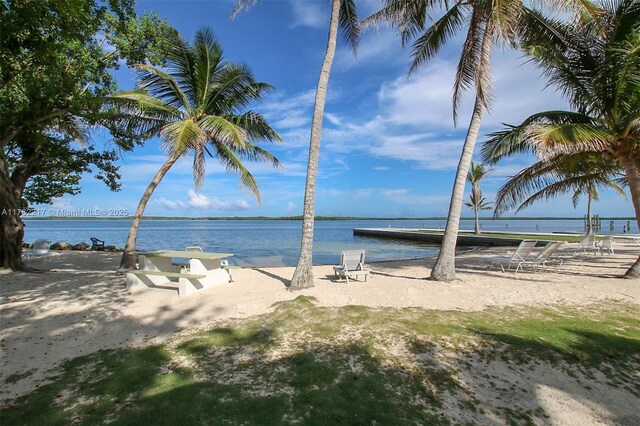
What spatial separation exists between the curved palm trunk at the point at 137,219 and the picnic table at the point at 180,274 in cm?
202

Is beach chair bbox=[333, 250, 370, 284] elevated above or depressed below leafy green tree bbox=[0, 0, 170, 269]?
below

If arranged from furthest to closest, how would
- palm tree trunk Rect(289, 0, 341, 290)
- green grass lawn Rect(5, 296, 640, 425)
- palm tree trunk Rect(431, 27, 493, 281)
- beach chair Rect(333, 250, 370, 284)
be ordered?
beach chair Rect(333, 250, 370, 284) < palm tree trunk Rect(431, 27, 493, 281) < palm tree trunk Rect(289, 0, 341, 290) < green grass lawn Rect(5, 296, 640, 425)

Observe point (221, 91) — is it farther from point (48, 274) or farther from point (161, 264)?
point (48, 274)

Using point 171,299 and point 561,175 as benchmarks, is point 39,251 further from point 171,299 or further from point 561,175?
point 561,175

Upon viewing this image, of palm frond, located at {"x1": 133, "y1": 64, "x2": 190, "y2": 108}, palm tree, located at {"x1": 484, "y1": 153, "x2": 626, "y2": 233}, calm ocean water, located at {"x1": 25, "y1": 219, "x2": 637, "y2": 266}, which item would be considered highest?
palm frond, located at {"x1": 133, "y1": 64, "x2": 190, "y2": 108}

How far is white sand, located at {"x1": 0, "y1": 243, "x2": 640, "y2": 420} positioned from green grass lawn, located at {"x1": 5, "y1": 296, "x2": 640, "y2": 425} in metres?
0.70

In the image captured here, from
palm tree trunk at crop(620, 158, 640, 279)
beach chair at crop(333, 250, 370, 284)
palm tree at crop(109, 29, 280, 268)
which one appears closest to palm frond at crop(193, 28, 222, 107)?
palm tree at crop(109, 29, 280, 268)

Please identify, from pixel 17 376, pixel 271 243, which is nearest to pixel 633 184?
pixel 17 376

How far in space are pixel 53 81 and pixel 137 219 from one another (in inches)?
171

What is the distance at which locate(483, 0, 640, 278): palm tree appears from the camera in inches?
305

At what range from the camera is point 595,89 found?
895 centimetres

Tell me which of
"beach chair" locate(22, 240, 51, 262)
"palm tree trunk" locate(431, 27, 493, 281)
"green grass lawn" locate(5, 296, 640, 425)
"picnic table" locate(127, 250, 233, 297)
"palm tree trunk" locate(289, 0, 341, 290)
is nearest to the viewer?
"green grass lawn" locate(5, 296, 640, 425)

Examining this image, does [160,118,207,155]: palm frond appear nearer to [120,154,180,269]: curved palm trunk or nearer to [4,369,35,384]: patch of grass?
[120,154,180,269]: curved palm trunk

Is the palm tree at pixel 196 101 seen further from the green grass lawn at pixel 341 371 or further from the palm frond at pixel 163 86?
the green grass lawn at pixel 341 371
